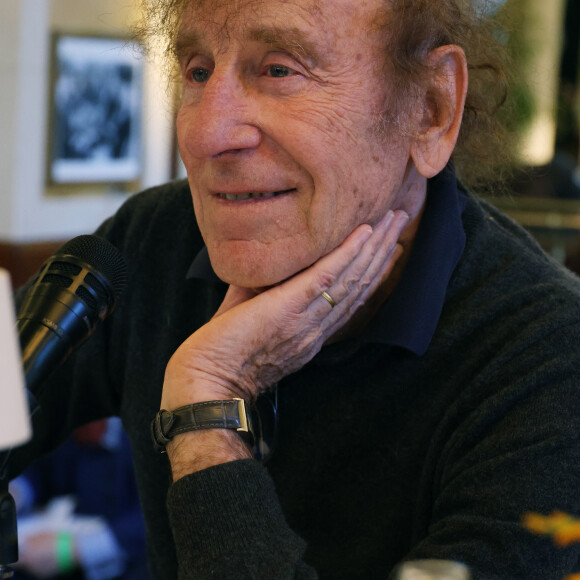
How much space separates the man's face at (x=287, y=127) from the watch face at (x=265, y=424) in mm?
216

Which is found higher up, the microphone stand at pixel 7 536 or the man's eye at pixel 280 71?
the man's eye at pixel 280 71

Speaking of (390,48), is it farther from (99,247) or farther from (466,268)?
Answer: (99,247)

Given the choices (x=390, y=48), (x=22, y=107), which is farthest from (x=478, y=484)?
(x=22, y=107)

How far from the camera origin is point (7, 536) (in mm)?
884

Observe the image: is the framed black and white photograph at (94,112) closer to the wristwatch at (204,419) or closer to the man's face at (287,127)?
the man's face at (287,127)

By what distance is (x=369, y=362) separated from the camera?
134cm

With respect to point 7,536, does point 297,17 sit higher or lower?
higher

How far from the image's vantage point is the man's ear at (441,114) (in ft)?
4.34

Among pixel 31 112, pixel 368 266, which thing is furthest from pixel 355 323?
pixel 31 112

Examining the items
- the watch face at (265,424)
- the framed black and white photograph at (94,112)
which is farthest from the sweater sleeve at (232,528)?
the framed black and white photograph at (94,112)

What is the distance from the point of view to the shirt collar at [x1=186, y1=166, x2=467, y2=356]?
129 centimetres

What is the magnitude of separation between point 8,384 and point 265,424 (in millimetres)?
812

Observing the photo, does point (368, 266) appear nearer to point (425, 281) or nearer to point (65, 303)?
point (425, 281)

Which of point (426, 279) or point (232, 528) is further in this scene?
point (426, 279)
